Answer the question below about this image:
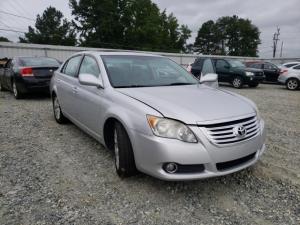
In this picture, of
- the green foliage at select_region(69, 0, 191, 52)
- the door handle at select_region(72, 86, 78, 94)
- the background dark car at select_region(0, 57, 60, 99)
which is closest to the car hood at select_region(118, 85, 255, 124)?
the door handle at select_region(72, 86, 78, 94)

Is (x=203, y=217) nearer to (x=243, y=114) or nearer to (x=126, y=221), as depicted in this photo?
(x=126, y=221)

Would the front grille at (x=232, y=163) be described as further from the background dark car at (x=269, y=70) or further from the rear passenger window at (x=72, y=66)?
the background dark car at (x=269, y=70)

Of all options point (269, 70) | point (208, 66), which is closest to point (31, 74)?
point (208, 66)

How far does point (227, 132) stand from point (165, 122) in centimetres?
62

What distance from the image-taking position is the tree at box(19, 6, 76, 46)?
180 ft

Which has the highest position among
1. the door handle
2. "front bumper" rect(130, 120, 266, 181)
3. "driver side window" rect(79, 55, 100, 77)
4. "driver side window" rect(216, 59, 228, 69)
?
"driver side window" rect(79, 55, 100, 77)

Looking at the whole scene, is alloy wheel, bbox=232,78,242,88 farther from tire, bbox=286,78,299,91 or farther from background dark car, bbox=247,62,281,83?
background dark car, bbox=247,62,281,83

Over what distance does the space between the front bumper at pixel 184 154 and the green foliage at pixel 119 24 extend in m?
47.7

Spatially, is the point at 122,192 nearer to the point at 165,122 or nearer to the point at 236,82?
the point at 165,122

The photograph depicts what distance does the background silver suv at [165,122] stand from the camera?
279cm

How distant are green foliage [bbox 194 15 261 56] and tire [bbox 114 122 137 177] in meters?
71.3

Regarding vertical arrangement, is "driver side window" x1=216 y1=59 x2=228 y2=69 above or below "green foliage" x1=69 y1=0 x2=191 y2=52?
below

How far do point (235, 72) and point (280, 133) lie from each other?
970cm

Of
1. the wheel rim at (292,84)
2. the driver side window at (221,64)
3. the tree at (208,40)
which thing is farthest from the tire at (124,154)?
the tree at (208,40)
